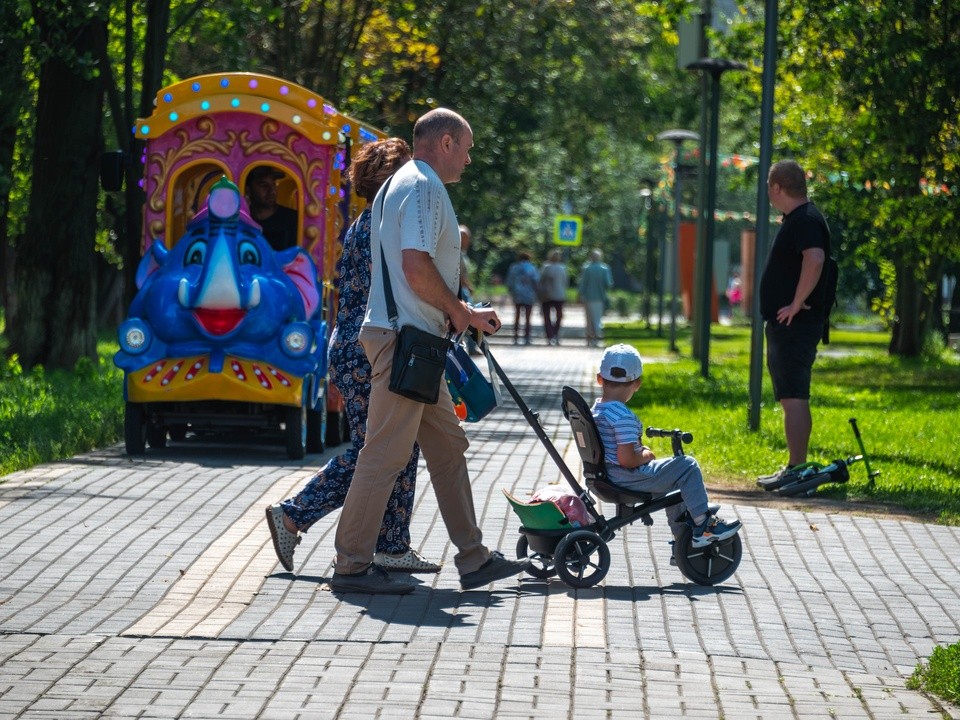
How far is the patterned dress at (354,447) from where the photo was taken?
771cm

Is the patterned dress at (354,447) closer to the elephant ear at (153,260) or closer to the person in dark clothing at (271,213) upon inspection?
the elephant ear at (153,260)

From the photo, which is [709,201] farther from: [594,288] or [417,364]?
[417,364]

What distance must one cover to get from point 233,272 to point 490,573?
5.02 meters

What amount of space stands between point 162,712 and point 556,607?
2.17 meters

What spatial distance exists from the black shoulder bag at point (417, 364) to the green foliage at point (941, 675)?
2.16 m

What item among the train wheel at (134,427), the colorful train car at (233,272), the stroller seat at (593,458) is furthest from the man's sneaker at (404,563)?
the train wheel at (134,427)

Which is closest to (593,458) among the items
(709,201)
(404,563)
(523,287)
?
(404,563)

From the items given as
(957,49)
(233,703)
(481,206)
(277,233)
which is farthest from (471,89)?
(233,703)

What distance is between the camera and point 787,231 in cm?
1072

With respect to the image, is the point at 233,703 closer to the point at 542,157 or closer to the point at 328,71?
the point at 328,71

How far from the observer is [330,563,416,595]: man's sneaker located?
730cm

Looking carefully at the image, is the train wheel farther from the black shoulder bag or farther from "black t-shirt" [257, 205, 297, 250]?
the black shoulder bag

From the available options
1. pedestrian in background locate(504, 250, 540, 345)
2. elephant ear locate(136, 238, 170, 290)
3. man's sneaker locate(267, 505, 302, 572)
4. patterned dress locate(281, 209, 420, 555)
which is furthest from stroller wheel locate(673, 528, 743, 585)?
pedestrian in background locate(504, 250, 540, 345)

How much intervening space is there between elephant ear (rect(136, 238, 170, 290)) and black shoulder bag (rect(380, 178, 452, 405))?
5602 mm
